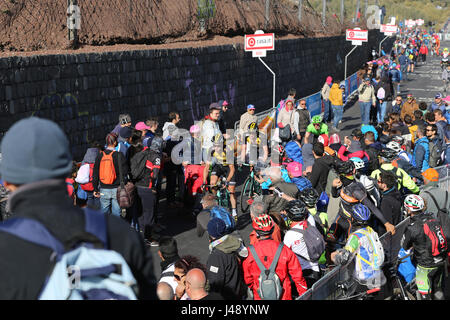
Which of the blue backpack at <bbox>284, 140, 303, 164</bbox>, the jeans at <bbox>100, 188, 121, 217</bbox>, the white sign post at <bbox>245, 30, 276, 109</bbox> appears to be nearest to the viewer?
the jeans at <bbox>100, 188, 121, 217</bbox>

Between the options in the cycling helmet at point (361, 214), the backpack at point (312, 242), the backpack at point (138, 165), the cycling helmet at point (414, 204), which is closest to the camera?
the backpack at point (312, 242)

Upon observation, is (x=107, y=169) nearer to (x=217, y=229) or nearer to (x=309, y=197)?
(x=309, y=197)

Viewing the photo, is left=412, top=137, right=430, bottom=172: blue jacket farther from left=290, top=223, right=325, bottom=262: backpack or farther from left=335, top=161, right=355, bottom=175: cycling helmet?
left=290, top=223, right=325, bottom=262: backpack

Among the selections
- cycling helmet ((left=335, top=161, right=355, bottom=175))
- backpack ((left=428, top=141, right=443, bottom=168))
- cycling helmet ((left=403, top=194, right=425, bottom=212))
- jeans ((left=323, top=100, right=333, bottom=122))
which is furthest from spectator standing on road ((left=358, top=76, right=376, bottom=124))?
cycling helmet ((left=403, top=194, right=425, bottom=212))

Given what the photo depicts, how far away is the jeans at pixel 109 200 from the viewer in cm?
857

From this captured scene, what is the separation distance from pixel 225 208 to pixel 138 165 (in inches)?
67.6

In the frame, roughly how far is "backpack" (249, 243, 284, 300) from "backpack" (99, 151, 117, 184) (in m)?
3.86

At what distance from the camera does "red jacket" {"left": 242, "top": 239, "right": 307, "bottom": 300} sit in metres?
5.11

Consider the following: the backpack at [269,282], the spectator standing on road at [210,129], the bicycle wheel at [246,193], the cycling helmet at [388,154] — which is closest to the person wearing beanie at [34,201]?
the backpack at [269,282]

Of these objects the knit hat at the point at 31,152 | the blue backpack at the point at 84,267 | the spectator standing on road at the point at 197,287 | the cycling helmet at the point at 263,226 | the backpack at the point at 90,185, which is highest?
the knit hat at the point at 31,152

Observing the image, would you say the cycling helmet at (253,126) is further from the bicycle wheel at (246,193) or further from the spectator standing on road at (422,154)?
the spectator standing on road at (422,154)

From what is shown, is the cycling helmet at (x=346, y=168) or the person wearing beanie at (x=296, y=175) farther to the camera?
Result: the person wearing beanie at (x=296, y=175)

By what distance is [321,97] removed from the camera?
66.4 ft

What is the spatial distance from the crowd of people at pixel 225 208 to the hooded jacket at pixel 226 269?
10mm
